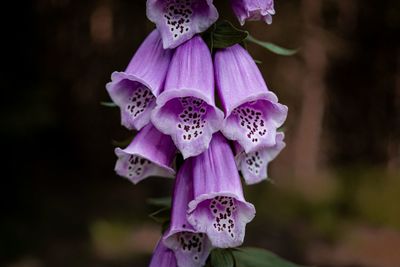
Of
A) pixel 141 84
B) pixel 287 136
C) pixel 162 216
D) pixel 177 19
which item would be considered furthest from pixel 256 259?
pixel 287 136

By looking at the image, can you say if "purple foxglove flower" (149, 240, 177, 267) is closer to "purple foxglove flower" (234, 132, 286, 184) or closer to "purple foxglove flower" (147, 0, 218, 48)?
"purple foxglove flower" (234, 132, 286, 184)

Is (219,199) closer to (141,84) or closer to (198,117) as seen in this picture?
(198,117)

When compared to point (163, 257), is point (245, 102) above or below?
above

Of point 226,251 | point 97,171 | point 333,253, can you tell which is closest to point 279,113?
point 226,251

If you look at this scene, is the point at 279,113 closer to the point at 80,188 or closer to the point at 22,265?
the point at 22,265

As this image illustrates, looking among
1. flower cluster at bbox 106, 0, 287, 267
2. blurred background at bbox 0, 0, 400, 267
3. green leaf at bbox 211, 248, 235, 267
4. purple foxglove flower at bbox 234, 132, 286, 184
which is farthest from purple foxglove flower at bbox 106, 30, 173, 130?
blurred background at bbox 0, 0, 400, 267

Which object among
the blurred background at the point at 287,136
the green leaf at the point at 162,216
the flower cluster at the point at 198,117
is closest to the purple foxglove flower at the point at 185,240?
the flower cluster at the point at 198,117
